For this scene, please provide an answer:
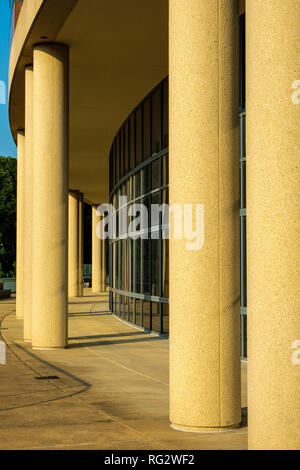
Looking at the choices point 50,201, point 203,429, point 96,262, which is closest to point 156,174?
point 50,201

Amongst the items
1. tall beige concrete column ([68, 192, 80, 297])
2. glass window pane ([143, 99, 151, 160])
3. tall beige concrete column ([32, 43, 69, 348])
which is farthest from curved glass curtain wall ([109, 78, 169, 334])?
tall beige concrete column ([68, 192, 80, 297])

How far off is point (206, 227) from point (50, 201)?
902 cm

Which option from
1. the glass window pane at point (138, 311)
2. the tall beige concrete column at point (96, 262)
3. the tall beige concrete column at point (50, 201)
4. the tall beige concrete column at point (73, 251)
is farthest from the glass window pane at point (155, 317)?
the tall beige concrete column at point (96, 262)

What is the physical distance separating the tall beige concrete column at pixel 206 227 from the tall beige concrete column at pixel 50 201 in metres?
8.58

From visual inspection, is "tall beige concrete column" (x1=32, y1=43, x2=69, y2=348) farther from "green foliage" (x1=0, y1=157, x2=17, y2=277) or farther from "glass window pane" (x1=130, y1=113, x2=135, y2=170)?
"green foliage" (x1=0, y1=157, x2=17, y2=277)

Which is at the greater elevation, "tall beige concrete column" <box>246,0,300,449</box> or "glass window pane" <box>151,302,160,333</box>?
"tall beige concrete column" <box>246,0,300,449</box>

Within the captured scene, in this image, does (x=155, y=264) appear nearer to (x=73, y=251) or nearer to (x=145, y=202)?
(x=145, y=202)

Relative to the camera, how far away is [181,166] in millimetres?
7684

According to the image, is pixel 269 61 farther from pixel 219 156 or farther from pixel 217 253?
pixel 217 253

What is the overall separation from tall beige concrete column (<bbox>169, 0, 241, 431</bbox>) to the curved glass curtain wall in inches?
417

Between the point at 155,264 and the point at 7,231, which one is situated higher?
the point at 7,231

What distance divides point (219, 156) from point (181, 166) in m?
0.43

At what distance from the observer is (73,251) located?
44.1m

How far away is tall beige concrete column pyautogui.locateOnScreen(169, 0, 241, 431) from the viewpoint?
7559mm
